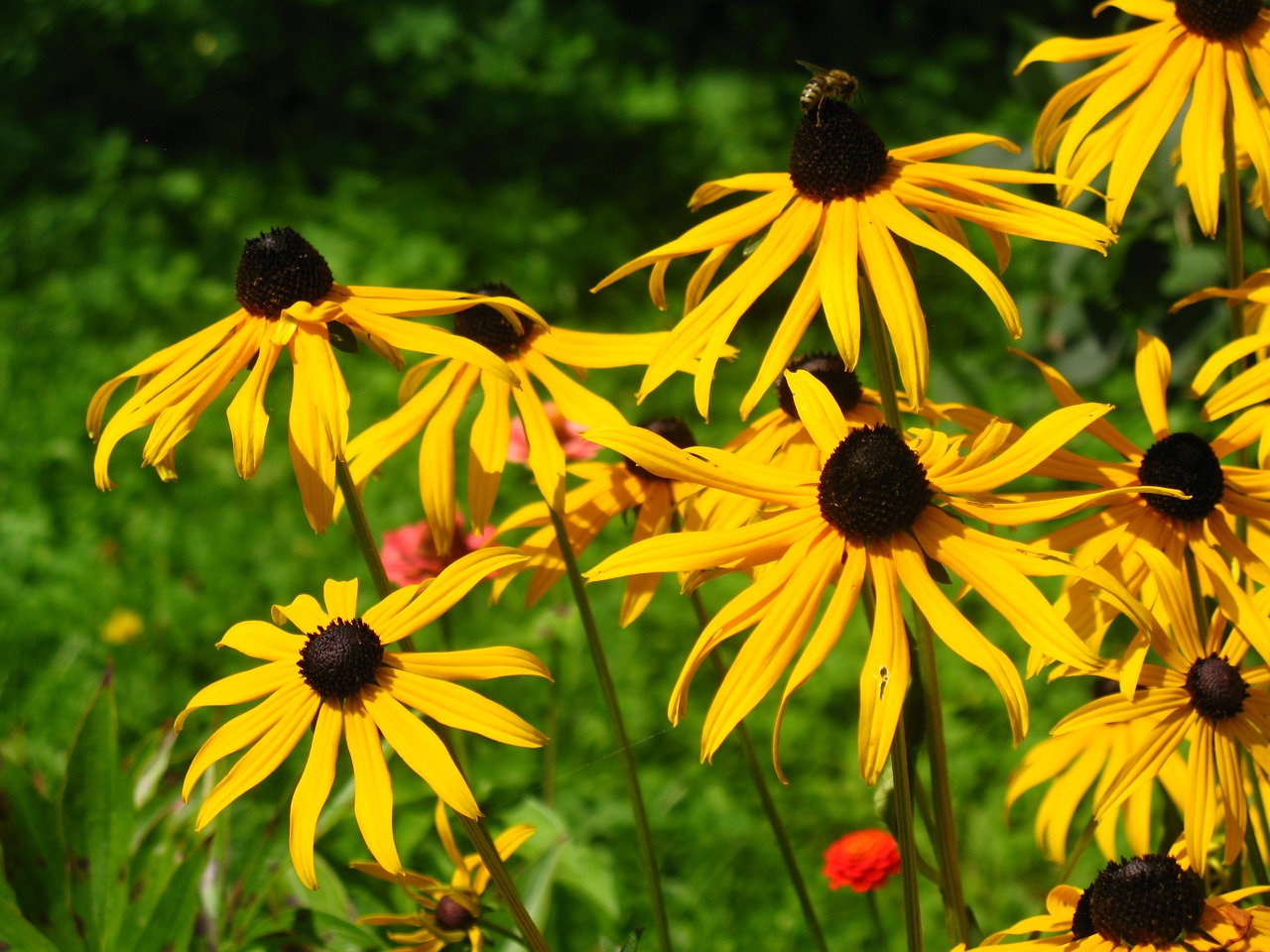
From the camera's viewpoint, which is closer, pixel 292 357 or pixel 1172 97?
pixel 292 357

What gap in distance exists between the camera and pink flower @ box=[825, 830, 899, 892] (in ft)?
5.93

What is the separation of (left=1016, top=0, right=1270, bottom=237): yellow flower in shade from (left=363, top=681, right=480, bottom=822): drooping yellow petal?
833 millimetres

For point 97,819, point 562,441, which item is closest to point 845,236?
point 562,441

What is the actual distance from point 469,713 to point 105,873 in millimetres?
998

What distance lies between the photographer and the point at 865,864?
1.81m

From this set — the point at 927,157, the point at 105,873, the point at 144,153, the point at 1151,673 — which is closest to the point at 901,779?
the point at 1151,673

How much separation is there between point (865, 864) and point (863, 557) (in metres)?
0.74

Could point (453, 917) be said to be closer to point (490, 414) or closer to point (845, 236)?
point (490, 414)

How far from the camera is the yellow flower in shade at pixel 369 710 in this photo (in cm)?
126

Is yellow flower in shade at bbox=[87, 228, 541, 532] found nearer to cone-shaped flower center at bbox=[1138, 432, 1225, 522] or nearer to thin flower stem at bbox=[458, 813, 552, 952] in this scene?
thin flower stem at bbox=[458, 813, 552, 952]

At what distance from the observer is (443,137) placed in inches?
197

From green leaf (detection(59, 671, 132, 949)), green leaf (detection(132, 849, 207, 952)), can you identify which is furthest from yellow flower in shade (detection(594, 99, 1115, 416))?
green leaf (detection(59, 671, 132, 949))

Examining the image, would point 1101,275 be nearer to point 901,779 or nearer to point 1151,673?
point 1151,673

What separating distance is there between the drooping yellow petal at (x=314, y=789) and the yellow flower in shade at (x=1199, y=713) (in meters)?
0.67
